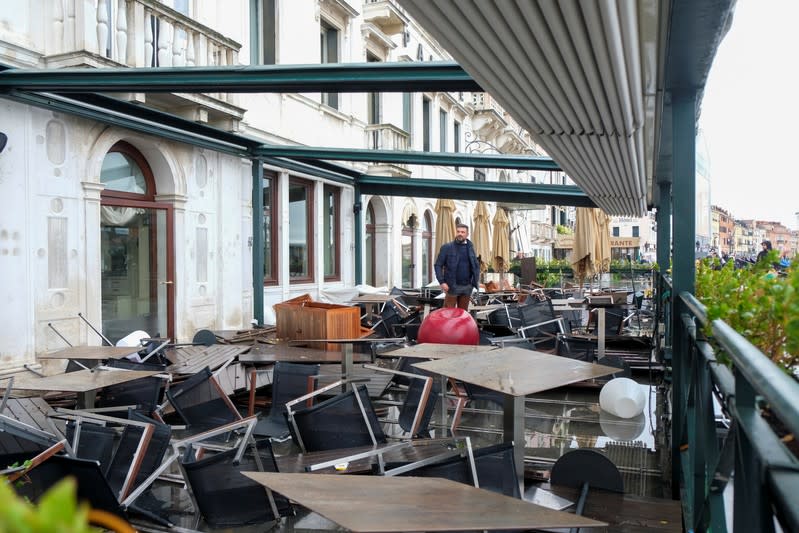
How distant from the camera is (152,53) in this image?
27.2 feet

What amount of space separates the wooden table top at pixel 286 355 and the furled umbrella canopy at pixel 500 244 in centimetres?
1022

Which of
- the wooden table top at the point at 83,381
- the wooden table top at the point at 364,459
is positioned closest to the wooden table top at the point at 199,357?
the wooden table top at the point at 83,381

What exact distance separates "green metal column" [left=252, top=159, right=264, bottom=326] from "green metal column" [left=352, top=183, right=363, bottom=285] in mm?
4267

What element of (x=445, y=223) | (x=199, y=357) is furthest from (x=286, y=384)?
(x=445, y=223)

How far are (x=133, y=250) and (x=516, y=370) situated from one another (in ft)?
21.9

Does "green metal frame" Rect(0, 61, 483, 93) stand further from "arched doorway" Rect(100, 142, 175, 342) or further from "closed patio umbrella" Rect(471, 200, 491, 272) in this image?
"closed patio umbrella" Rect(471, 200, 491, 272)

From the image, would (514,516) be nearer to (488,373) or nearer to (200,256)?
(488,373)

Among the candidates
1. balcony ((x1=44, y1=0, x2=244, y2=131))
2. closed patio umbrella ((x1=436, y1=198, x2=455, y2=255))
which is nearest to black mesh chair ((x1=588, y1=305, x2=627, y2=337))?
closed patio umbrella ((x1=436, y1=198, x2=455, y2=255))

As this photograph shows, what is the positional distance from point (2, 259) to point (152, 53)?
9.99ft

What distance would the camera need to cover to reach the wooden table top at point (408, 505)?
160 centimetres

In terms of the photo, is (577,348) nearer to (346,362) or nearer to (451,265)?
(451,265)

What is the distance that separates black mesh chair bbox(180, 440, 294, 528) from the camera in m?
→ 3.16

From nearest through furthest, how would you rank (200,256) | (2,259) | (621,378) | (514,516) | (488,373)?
(514,516)
(488,373)
(621,378)
(2,259)
(200,256)

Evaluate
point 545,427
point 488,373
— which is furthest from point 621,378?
point 488,373
